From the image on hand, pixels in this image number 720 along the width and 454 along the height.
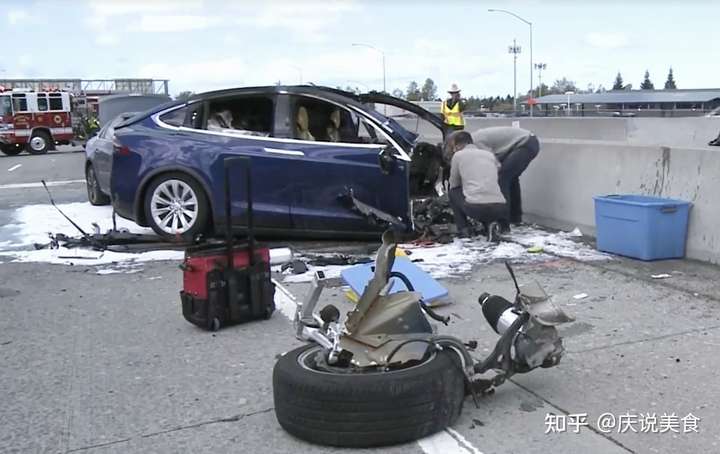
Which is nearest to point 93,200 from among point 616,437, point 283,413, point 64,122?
point 283,413

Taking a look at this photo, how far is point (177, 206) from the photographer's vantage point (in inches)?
324

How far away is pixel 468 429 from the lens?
3660 mm

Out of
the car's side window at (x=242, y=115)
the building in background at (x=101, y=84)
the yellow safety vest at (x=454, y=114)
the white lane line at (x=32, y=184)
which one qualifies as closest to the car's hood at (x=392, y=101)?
the car's side window at (x=242, y=115)

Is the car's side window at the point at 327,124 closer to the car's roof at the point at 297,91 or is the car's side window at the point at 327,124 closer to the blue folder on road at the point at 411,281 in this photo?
the car's roof at the point at 297,91

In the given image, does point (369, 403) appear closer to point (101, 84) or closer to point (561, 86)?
point (101, 84)

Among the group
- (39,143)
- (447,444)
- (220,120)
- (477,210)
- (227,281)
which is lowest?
(447,444)

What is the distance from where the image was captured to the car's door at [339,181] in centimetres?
793

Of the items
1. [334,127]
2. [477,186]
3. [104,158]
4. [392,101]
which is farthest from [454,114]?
[104,158]

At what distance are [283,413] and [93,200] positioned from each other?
9.23m

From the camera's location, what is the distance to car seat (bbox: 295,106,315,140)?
325 inches

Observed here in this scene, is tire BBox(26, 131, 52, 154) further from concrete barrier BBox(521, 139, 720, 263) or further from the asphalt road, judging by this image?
the asphalt road

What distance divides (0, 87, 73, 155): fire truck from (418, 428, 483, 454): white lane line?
1198 inches

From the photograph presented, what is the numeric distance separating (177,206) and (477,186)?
3.20 meters

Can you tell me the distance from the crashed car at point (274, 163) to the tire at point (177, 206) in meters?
0.01
